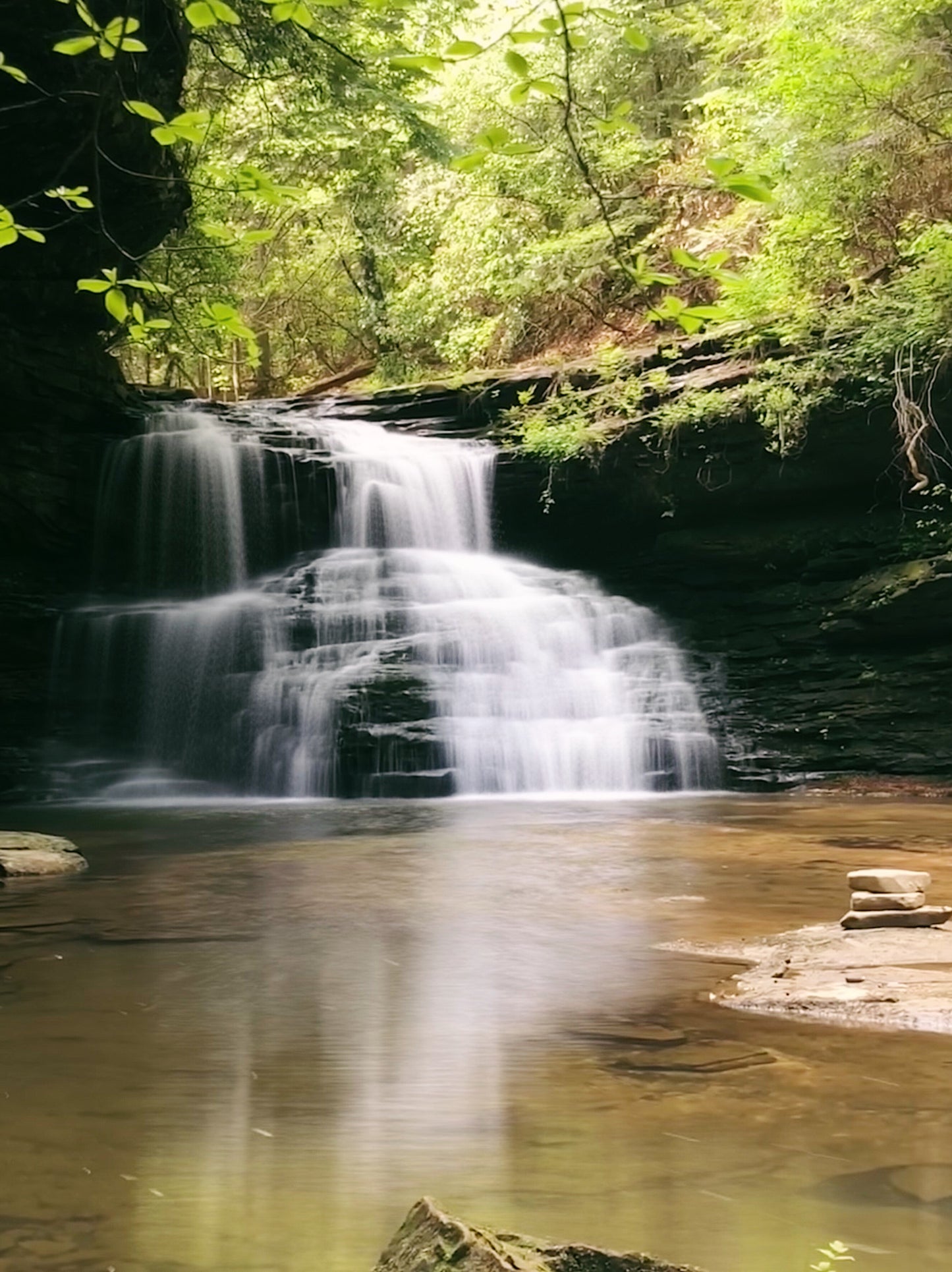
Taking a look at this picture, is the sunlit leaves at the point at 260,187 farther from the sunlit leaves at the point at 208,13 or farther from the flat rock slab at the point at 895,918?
the flat rock slab at the point at 895,918

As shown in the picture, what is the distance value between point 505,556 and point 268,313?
14716 mm

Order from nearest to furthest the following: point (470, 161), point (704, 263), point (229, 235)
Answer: point (470, 161) < point (704, 263) < point (229, 235)

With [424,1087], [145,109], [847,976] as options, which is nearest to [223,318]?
[145,109]

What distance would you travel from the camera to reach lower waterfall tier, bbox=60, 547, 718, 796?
13047 millimetres

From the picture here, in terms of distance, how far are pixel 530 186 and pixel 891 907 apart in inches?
755

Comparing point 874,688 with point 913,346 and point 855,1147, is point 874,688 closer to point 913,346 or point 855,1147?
point 913,346

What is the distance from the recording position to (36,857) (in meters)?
7.21

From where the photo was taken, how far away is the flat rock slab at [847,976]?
12.0ft

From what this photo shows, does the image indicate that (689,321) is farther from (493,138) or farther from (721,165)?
(493,138)

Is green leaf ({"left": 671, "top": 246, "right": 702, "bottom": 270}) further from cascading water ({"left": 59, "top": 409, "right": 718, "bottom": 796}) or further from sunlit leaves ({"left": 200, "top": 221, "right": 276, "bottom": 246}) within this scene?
cascading water ({"left": 59, "top": 409, "right": 718, "bottom": 796})

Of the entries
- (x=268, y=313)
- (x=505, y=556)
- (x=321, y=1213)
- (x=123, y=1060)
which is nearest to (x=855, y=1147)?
(x=321, y=1213)

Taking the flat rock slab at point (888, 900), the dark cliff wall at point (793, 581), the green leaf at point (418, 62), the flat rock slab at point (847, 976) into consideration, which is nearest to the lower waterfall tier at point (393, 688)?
the dark cliff wall at point (793, 581)

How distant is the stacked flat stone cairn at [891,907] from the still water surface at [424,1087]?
42 cm

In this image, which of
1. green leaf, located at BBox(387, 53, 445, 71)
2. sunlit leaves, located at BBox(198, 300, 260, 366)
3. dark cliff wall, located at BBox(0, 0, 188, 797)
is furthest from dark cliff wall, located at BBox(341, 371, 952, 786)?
green leaf, located at BBox(387, 53, 445, 71)
